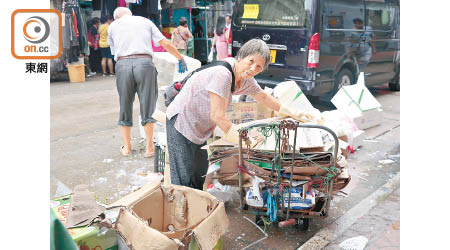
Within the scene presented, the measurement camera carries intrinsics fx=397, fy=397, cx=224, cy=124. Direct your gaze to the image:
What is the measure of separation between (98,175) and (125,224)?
2281 millimetres

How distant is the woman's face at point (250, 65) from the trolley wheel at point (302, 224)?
1.34 metres

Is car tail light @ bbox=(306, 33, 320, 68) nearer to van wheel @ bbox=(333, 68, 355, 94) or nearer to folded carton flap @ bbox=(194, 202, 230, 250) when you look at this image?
van wheel @ bbox=(333, 68, 355, 94)

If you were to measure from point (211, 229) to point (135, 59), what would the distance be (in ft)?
9.28

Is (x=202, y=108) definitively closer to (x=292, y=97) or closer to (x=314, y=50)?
(x=292, y=97)

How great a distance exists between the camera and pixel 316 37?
21.3 ft

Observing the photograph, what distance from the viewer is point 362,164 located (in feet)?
16.3

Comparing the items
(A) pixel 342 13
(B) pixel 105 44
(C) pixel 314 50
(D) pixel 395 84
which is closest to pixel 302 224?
(C) pixel 314 50

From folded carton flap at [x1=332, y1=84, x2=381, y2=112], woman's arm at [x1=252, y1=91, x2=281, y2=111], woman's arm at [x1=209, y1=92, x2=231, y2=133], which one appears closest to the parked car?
folded carton flap at [x1=332, y1=84, x2=381, y2=112]

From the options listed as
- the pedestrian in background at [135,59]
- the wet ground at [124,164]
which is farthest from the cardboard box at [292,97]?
the pedestrian in background at [135,59]

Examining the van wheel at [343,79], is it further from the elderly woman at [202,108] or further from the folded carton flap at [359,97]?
the elderly woman at [202,108]

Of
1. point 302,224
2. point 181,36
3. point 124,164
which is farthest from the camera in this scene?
point 181,36

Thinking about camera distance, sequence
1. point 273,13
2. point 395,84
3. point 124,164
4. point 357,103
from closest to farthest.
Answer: point 124,164
point 357,103
point 273,13
point 395,84

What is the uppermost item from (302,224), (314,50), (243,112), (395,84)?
(314,50)
